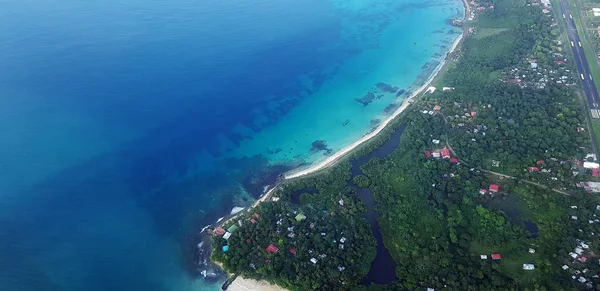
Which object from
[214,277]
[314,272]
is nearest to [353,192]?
[314,272]

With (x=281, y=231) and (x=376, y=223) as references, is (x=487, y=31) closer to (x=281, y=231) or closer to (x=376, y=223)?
(x=376, y=223)

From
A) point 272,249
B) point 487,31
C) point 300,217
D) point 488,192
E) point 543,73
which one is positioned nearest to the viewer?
point 272,249

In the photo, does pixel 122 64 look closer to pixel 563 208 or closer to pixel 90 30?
pixel 90 30

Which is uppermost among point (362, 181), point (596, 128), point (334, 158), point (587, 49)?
point (334, 158)

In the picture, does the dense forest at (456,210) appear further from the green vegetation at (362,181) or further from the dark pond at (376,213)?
the dark pond at (376,213)

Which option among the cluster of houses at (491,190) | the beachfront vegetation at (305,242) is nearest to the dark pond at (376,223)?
the beachfront vegetation at (305,242)

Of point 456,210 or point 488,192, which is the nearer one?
point 456,210

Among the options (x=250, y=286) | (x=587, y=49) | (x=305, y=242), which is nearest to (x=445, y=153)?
(x=305, y=242)
